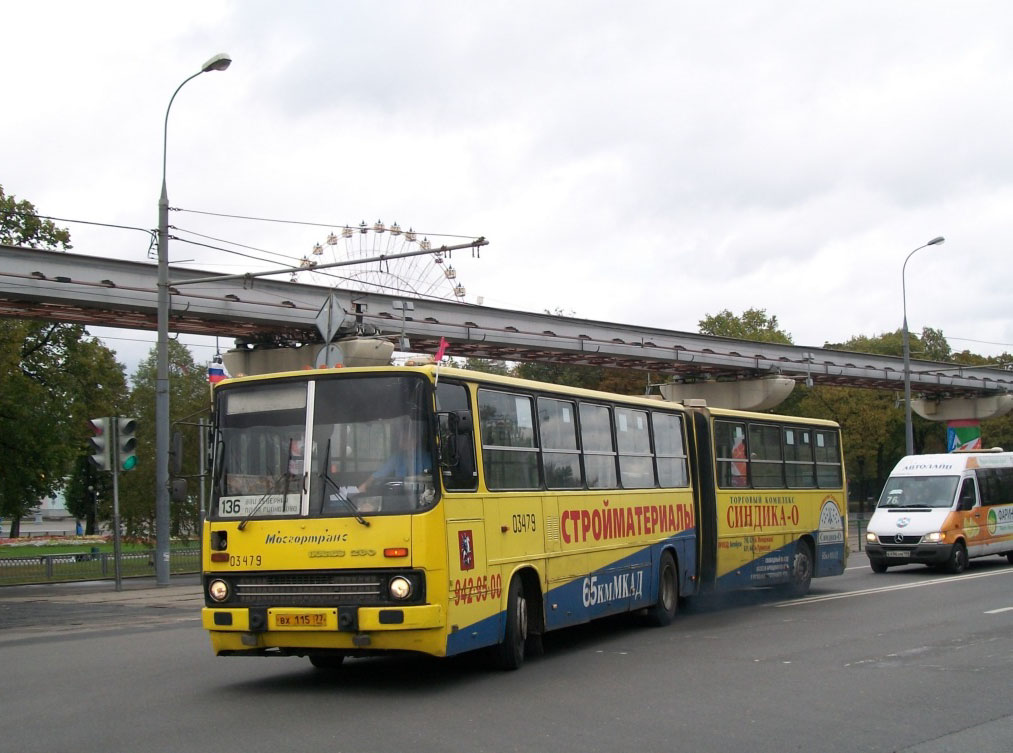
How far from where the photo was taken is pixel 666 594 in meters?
16.1

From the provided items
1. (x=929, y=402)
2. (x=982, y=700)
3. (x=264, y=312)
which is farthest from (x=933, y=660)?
(x=929, y=402)

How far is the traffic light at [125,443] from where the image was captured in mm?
24578

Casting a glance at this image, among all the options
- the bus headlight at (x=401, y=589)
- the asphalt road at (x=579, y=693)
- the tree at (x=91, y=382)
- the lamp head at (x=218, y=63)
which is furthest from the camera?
the tree at (x=91, y=382)

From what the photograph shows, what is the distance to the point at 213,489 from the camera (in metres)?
10.8

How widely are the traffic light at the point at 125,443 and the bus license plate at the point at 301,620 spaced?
15527mm

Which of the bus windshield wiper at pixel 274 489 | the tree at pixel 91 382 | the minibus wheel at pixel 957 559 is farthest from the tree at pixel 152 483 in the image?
the bus windshield wiper at pixel 274 489

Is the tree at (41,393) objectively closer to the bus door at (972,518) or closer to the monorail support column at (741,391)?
the monorail support column at (741,391)

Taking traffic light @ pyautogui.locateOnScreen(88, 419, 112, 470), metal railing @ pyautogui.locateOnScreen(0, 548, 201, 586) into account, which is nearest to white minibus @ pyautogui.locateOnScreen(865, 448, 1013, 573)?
traffic light @ pyautogui.locateOnScreen(88, 419, 112, 470)

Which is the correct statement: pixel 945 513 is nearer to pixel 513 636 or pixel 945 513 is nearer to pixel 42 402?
pixel 513 636

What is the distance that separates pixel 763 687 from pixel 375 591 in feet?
11.6

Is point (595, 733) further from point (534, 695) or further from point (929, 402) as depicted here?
point (929, 402)

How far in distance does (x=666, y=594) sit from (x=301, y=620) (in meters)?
7.25

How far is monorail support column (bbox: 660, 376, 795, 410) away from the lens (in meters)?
54.5

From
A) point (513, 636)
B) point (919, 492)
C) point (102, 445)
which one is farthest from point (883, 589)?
point (102, 445)
